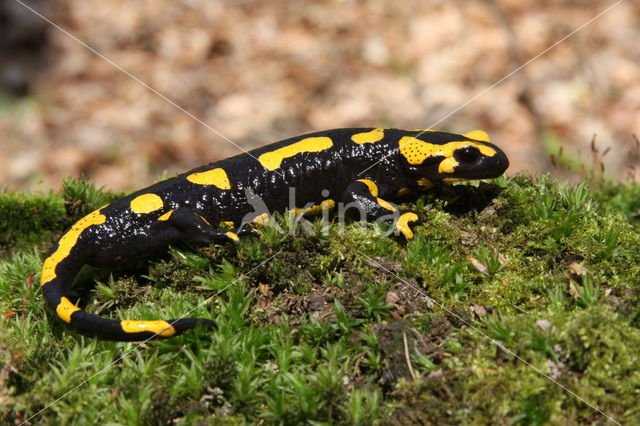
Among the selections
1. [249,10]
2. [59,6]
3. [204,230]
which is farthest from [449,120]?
[59,6]

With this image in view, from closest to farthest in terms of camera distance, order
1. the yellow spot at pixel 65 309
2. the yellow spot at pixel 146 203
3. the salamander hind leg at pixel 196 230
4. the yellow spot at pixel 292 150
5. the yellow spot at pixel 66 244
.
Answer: the yellow spot at pixel 65 309
the yellow spot at pixel 66 244
the salamander hind leg at pixel 196 230
the yellow spot at pixel 146 203
the yellow spot at pixel 292 150

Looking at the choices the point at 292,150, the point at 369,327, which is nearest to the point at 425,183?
the point at 292,150

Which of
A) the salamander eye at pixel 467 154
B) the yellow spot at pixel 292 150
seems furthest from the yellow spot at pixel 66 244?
the salamander eye at pixel 467 154

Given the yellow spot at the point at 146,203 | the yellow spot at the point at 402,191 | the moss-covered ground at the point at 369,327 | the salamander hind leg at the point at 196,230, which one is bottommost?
the moss-covered ground at the point at 369,327


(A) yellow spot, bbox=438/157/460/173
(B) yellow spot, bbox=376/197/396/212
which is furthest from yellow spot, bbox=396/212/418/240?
(A) yellow spot, bbox=438/157/460/173

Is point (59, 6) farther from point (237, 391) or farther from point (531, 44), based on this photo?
point (237, 391)

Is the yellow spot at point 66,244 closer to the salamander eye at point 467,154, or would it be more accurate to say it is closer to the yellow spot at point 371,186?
the yellow spot at point 371,186

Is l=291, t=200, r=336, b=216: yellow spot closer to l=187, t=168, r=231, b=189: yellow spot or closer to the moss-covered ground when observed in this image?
l=187, t=168, r=231, b=189: yellow spot

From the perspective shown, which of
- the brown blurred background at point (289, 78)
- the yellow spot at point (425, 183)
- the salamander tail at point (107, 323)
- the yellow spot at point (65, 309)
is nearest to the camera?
the salamander tail at point (107, 323)
